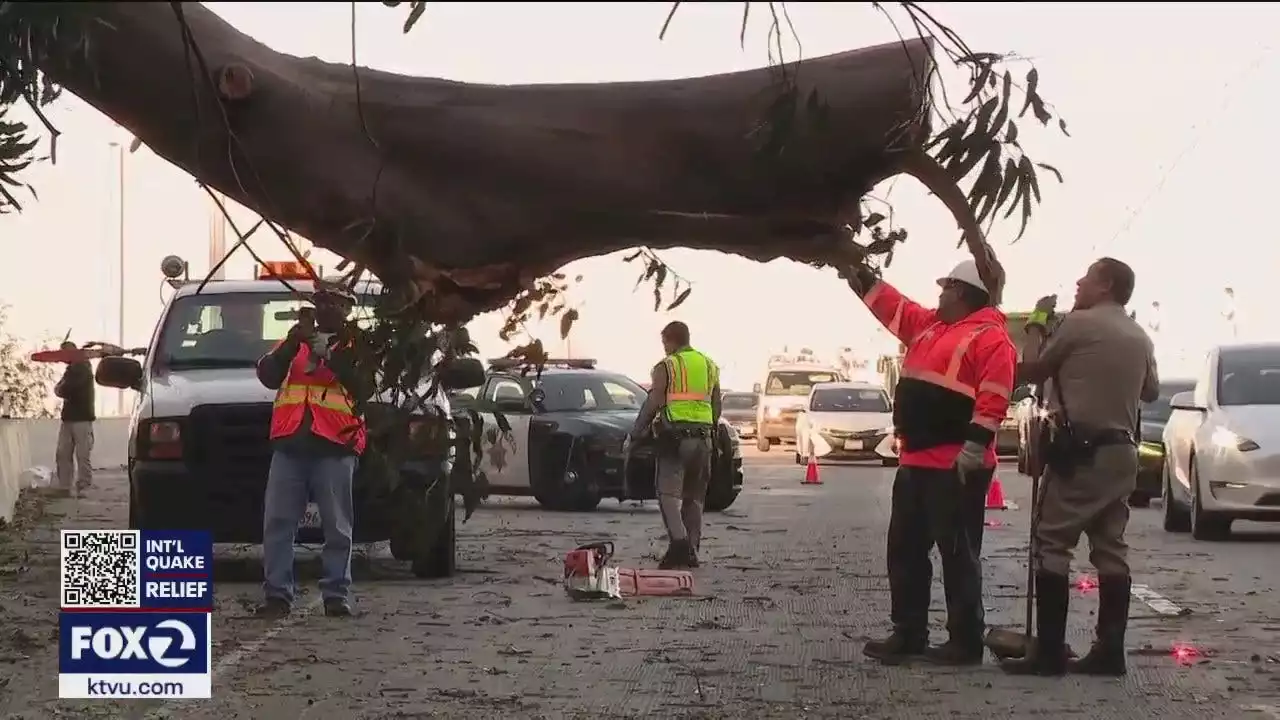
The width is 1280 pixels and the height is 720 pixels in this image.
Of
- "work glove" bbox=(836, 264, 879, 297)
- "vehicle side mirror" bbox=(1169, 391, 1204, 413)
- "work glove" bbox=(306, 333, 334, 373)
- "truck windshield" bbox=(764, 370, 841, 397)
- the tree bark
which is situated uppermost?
"truck windshield" bbox=(764, 370, 841, 397)

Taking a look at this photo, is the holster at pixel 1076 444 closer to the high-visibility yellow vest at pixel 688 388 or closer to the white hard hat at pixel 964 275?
the white hard hat at pixel 964 275

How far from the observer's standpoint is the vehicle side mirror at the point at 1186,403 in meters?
17.0

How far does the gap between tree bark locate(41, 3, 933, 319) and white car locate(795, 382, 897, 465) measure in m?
30.3

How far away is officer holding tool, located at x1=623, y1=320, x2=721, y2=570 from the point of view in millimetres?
13609

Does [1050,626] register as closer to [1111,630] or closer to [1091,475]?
[1111,630]

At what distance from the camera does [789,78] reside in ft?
11.2

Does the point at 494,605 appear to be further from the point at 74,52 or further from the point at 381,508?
the point at 74,52

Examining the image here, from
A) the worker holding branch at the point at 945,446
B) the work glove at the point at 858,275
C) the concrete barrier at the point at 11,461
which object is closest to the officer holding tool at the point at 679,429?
the worker holding branch at the point at 945,446

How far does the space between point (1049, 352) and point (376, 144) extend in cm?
611

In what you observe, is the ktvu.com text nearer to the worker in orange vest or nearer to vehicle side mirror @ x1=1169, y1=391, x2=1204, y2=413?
the worker in orange vest

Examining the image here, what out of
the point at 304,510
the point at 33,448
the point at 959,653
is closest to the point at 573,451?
the point at 33,448

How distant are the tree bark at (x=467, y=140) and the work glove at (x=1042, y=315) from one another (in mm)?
6864

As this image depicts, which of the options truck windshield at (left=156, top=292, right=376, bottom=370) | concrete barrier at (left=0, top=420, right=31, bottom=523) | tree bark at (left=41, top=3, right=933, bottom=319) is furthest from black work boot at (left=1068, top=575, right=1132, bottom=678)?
concrete barrier at (left=0, top=420, right=31, bottom=523)

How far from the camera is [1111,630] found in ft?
28.9
